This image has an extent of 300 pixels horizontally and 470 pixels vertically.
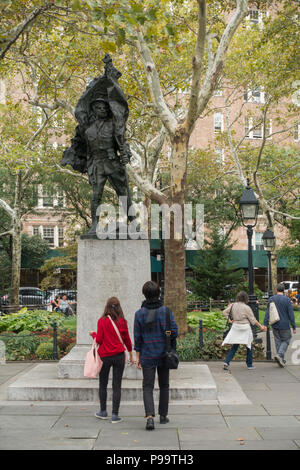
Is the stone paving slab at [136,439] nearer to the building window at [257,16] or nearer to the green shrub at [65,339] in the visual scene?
the green shrub at [65,339]

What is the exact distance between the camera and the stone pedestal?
29.4 ft

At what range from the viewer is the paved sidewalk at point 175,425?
593 cm

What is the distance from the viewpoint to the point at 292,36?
678 inches

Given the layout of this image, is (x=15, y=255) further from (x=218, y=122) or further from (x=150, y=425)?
(x=218, y=122)

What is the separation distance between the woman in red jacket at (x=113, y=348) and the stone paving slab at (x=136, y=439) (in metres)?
0.44

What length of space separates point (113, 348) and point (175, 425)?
52.1 inches

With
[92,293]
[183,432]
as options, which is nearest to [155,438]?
[183,432]

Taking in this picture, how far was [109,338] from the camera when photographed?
272 inches

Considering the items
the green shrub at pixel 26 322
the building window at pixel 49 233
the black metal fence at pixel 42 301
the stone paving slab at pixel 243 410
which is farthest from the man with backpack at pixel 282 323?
the building window at pixel 49 233

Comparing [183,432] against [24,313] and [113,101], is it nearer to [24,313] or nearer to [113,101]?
[113,101]

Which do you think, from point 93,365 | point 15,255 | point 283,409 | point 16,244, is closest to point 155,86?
point 93,365

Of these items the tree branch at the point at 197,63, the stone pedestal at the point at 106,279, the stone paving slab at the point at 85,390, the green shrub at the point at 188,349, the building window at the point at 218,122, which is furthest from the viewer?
the building window at the point at 218,122

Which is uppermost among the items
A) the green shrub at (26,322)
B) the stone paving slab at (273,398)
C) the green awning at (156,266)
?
the green awning at (156,266)

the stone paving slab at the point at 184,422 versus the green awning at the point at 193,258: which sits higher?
the green awning at the point at 193,258
